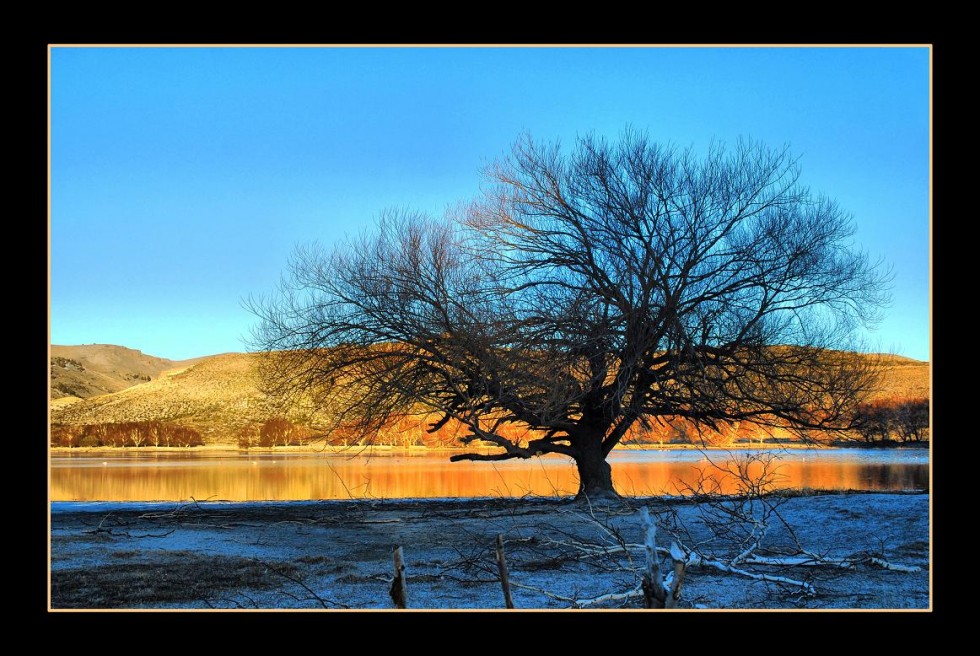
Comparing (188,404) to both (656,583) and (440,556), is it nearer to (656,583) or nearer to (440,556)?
(440,556)

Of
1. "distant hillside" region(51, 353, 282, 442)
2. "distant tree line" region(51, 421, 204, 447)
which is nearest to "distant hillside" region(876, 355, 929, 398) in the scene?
"distant hillside" region(51, 353, 282, 442)

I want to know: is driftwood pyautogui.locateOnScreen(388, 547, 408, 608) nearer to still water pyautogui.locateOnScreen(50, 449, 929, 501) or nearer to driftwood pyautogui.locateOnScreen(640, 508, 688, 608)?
driftwood pyautogui.locateOnScreen(640, 508, 688, 608)

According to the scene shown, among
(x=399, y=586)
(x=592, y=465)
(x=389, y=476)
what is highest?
(x=399, y=586)

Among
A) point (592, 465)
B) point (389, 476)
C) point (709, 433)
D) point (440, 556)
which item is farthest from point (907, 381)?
point (440, 556)

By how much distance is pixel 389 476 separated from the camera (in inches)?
1196

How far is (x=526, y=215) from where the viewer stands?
18.8 metres

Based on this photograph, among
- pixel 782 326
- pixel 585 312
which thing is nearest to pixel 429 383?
pixel 585 312

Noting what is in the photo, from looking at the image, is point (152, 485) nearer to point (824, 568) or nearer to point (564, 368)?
point (564, 368)

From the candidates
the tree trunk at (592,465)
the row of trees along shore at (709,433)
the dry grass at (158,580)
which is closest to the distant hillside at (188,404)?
the row of trees along shore at (709,433)

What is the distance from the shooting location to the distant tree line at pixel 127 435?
132 feet

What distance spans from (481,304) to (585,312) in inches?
79.0

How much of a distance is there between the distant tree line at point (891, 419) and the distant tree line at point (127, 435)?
103 feet

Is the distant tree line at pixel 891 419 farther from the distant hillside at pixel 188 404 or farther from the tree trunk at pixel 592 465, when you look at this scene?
the distant hillside at pixel 188 404

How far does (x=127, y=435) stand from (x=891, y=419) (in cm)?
3289
